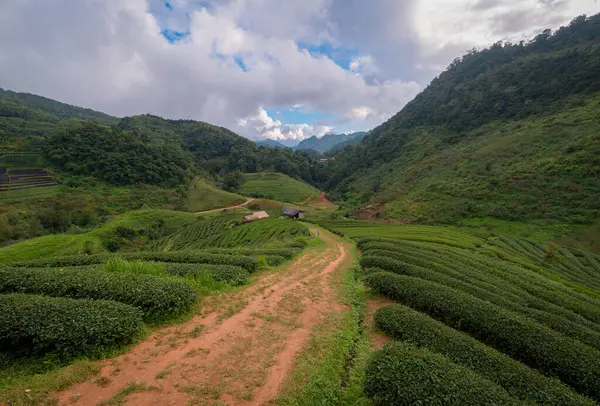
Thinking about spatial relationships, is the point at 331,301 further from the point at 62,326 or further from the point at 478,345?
the point at 62,326

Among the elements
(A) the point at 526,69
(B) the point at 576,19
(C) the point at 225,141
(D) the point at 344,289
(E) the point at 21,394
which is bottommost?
(D) the point at 344,289

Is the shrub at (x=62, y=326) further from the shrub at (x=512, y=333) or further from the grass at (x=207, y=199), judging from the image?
the grass at (x=207, y=199)

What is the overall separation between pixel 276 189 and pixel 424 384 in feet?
389

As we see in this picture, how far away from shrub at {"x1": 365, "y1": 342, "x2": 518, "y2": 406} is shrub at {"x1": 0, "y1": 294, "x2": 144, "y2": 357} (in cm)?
744

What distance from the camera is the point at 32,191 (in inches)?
2800

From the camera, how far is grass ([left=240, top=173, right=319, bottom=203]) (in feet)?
377

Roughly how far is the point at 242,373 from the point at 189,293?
185 inches

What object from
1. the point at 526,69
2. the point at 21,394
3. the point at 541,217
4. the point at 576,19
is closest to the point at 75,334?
the point at 21,394

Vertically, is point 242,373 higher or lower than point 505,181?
lower

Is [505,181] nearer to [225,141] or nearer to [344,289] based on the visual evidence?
[344,289]

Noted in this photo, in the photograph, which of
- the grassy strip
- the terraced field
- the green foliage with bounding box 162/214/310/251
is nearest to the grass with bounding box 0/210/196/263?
the green foliage with bounding box 162/214/310/251

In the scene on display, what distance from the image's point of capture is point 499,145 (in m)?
76.3

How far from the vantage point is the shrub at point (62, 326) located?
7.46 meters

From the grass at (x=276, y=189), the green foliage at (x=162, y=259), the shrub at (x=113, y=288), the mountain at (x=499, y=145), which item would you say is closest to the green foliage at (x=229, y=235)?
the green foliage at (x=162, y=259)
